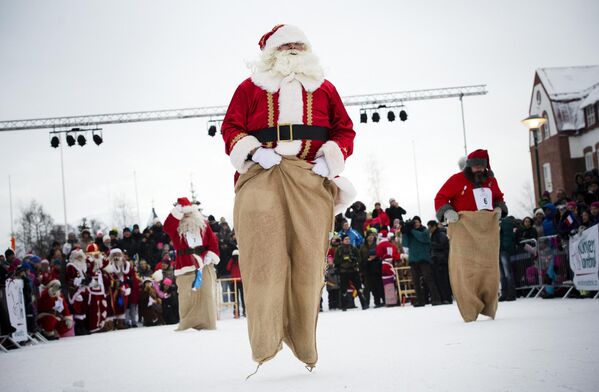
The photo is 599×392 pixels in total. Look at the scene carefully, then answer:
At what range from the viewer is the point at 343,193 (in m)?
5.74

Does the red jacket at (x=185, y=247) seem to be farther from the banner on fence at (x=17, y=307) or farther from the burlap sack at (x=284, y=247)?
the burlap sack at (x=284, y=247)

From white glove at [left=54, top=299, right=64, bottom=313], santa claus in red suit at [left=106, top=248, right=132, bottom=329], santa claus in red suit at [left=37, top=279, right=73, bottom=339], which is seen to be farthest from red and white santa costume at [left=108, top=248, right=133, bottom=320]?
white glove at [left=54, top=299, right=64, bottom=313]

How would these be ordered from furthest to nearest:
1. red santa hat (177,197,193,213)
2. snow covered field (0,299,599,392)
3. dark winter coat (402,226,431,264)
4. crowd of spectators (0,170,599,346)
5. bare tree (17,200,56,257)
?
bare tree (17,200,56,257)
dark winter coat (402,226,431,264)
crowd of spectators (0,170,599,346)
red santa hat (177,197,193,213)
snow covered field (0,299,599,392)

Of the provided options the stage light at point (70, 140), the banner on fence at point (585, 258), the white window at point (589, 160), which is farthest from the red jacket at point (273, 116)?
the white window at point (589, 160)

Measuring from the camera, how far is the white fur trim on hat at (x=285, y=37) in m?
5.79

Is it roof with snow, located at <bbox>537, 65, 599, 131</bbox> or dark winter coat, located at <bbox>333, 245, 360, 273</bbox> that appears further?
roof with snow, located at <bbox>537, 65, 599, 131</bbox>

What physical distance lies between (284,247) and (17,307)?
10029 millimetres

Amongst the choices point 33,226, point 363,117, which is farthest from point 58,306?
point 33,226

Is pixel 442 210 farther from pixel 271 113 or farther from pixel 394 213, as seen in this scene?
pixel 394 213

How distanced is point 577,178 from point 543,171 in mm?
34294

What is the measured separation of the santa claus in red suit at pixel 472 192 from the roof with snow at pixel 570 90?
37175mm

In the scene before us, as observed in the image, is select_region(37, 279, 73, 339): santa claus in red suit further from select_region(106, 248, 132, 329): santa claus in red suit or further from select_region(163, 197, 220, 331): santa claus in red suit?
select_region(163, 197, 220, 331): santa claus in red suit

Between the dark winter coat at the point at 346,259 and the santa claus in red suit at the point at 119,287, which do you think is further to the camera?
the dark winter coat at the point at 346,259

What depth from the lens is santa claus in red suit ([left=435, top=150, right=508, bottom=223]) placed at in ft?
32.1
